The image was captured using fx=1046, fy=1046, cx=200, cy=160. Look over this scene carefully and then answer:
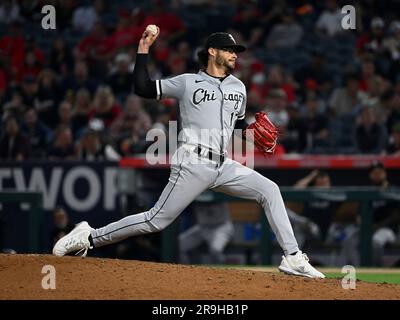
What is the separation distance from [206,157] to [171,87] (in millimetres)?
526

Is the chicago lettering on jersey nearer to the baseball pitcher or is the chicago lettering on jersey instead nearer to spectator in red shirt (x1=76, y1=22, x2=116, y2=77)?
the baseball pitcher

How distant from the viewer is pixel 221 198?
37.6 ft

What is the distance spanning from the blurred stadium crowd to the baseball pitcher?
215 inches

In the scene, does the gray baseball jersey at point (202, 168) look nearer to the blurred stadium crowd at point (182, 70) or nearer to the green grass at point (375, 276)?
the green grass at point (375, 276)

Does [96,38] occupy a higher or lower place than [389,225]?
higher

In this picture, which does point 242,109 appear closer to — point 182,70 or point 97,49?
point 182,70

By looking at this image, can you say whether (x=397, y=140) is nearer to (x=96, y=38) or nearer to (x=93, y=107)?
(x=93, y=107)

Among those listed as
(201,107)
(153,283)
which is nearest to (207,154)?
(201,107)

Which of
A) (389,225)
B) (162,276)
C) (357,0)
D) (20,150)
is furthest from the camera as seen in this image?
(357,0)

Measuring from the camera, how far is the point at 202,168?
22.9 feet

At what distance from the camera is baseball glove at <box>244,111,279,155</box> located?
293 inches

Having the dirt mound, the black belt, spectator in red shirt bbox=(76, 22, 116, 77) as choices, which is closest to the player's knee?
the black belt

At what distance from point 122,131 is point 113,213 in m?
1.66

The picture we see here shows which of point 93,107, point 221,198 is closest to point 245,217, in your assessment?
point 221,198
